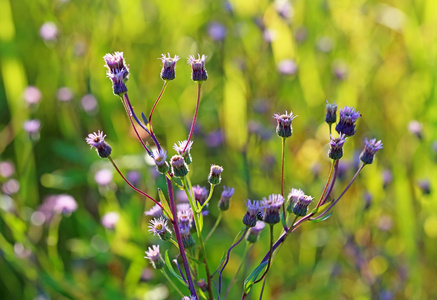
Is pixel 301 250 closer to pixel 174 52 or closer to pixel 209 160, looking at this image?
pixel 209 160

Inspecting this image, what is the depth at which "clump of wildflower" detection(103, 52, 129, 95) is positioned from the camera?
3.10 ft

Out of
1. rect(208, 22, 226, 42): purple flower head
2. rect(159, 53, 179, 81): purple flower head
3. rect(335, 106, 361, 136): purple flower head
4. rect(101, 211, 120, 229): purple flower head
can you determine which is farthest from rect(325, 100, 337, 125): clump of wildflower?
rect(208, 22, 226, 42): purple flower head

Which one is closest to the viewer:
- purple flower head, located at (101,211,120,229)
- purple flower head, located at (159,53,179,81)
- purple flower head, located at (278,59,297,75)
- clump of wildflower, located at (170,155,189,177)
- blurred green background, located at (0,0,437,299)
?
clump of wildflower, located at (170,155,189,177)

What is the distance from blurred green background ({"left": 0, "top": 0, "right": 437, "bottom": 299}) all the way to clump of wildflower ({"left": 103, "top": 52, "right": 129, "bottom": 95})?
29.7 inches

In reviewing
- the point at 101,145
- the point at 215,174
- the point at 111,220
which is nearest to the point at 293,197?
the point at 215,174

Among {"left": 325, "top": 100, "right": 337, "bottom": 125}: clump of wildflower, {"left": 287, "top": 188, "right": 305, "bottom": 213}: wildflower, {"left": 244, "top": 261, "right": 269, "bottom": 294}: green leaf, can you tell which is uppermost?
{"left": 325, "top": 100, "right": 337, "bottom": 125}: clump of wildflower

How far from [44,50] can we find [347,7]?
1612 millimetres

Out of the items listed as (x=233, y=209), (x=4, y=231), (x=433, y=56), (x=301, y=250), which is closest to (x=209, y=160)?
(x=233, y=209)

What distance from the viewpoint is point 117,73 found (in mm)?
964

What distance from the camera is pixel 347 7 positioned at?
2760 mm

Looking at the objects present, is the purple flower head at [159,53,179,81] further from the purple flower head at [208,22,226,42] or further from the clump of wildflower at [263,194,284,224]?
the purple flower head at [208,22,226,42]

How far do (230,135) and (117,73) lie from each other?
135cm

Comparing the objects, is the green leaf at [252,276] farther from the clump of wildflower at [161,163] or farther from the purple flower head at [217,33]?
the purple flower head at [217,33]

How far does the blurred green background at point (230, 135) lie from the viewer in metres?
1.74
